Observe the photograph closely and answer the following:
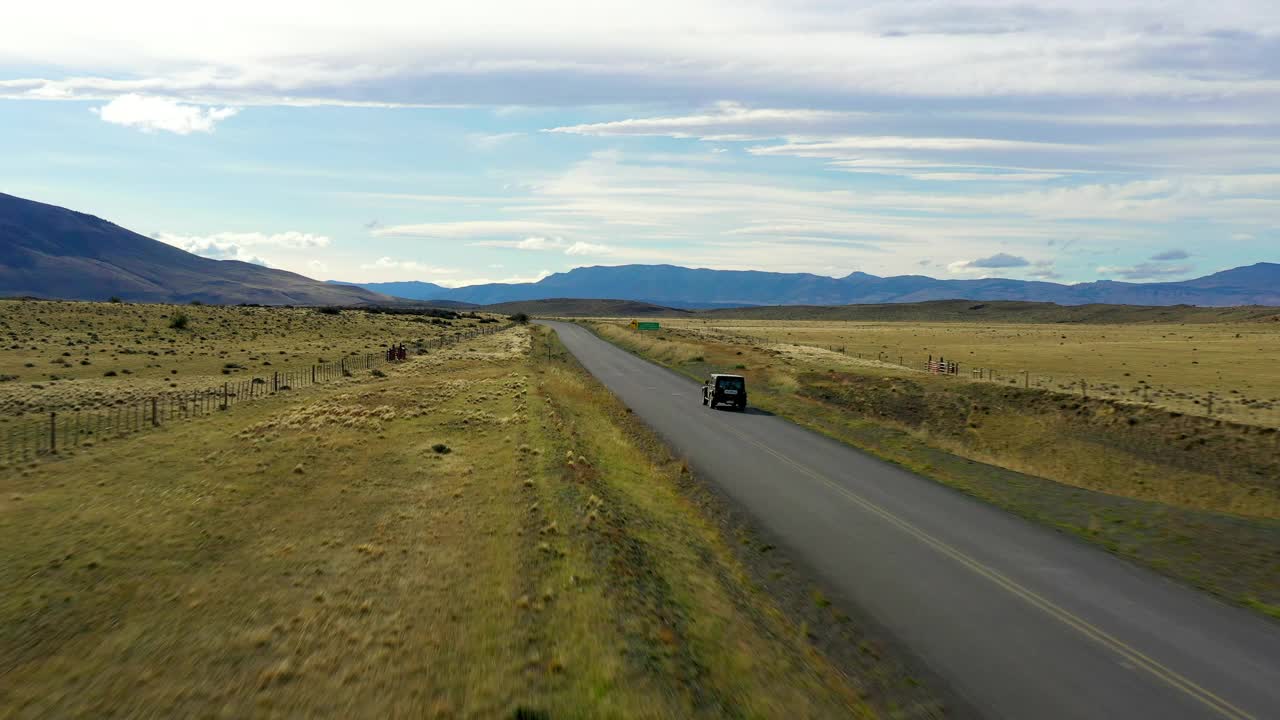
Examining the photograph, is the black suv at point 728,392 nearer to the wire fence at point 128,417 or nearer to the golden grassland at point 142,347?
the wire fence at point 128,417

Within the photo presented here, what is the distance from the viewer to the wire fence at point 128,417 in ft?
98.8

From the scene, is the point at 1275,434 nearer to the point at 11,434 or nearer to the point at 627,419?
the point at 627,419

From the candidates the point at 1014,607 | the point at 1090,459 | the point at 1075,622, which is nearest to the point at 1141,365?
the point at 1090,459

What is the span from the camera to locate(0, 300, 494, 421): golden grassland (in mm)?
46719

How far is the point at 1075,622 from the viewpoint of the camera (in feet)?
46.1

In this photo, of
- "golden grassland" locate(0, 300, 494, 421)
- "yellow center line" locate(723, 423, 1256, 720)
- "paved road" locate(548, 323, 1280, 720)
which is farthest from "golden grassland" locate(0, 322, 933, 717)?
"golden grassland" locate(0, 300, 494, 421)

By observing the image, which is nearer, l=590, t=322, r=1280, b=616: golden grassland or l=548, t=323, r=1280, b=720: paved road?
l=548, t=323, r=1280, b=720: paved road

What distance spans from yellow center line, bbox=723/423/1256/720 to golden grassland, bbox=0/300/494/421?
37.2m

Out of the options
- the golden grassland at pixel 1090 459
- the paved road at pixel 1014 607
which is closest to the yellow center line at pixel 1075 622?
the paved road at pixel 1014 607

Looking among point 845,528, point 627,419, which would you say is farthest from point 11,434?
point 845,528

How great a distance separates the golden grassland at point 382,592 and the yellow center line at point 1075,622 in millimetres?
4343

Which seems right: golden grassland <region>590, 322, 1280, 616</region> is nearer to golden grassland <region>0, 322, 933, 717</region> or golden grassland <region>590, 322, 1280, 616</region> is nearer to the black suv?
the black suv

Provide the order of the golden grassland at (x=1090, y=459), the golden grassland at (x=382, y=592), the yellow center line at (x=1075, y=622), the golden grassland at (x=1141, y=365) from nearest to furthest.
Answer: the golden grassland at (x=382, y=592), the yellow center line at (x=1075, y=622), the golden grassland at (x=1090, y=459), the golden grassland at (x=1141, y=365)

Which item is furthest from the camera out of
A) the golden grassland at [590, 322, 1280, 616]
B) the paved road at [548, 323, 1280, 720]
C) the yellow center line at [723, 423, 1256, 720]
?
the golden grassland at [590, 322, 1280, 616]
